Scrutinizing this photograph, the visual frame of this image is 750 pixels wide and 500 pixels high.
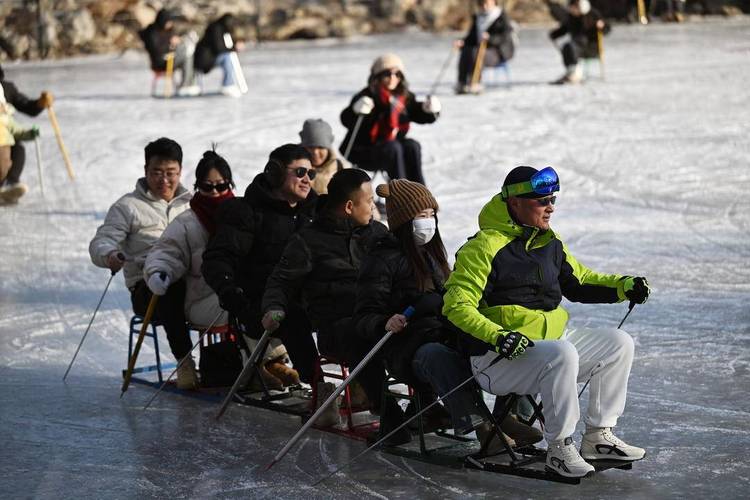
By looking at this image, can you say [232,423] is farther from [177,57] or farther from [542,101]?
[177,57]

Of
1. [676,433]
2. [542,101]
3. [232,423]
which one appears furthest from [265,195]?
[542,101]

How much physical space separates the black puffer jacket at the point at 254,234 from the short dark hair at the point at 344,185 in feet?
1.71

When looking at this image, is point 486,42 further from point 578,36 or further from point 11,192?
point 11,192

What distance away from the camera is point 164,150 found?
7.61 metres

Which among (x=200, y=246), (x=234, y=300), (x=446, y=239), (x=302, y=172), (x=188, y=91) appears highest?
(x=302, y=172)

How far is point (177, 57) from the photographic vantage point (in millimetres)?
20625

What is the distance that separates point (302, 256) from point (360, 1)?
23.9 metres

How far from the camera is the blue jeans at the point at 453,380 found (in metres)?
5.62

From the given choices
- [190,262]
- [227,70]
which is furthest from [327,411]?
[227,70]

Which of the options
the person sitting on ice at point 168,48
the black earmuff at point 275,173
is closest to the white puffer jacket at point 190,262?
the black earmuff at point 275,173

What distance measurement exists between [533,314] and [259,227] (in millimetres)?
1895

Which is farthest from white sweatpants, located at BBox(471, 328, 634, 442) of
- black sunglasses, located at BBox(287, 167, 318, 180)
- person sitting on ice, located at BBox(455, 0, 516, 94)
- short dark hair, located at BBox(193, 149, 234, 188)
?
person sitting on ice, located at BBox(455, 0, 516, 94)

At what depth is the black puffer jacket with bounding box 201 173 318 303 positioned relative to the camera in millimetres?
6910

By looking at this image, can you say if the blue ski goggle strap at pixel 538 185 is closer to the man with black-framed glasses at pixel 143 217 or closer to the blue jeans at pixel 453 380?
the blue jeans at pixel 453 380
